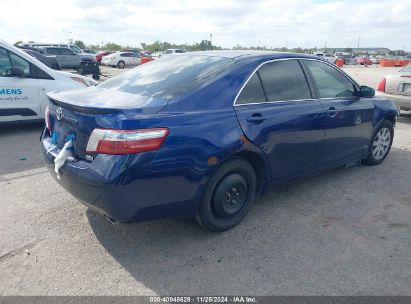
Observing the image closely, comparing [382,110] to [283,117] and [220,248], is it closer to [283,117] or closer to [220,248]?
[283,117]

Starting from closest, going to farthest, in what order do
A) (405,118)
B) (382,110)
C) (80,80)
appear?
(382,110)
(80,80)
(405,118)

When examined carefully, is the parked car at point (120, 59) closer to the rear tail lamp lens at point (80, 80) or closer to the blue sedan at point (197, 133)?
the rear tail lamp lens at point (80, 80)

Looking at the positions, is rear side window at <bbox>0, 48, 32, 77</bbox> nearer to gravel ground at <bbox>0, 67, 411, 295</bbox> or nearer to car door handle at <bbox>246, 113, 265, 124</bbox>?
gravel ground at <bbox>0, 67, 411, 295</bbox>

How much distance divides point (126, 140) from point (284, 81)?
193cm

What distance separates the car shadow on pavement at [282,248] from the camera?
2734 mm

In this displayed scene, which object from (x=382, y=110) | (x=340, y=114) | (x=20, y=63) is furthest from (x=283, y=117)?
(x=20, y=63)

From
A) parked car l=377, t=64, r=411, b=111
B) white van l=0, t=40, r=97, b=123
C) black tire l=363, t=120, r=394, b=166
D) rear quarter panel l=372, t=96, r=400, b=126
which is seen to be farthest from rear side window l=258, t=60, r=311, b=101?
parked car l=377, t=64, r=411, b=111

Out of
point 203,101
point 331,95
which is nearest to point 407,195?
point 331,95

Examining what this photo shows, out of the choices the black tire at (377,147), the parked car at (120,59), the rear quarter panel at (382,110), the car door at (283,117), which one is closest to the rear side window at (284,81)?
the car door at (283,117)

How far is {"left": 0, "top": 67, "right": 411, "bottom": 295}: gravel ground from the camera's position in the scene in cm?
271

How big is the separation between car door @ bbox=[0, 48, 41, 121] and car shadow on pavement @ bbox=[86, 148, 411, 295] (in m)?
3.86

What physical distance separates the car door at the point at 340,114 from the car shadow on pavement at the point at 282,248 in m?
0.54

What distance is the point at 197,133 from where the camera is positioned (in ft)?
9.61

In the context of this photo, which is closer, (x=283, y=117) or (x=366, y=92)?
(x=283, y=117)
